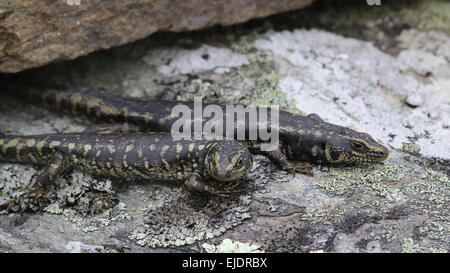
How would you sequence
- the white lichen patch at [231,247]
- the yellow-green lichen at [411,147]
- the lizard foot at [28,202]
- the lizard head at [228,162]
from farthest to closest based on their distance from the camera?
the yellow-green lichen at [411,147] → the lizard foot at [28,202] → the lizard head at [228,162] → the white lichen patch at [231,247]

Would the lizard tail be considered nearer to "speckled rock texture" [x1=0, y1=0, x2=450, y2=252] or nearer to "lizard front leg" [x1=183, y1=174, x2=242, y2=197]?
"speckled rock texture" [x1=0, y1=0, x2=450, y2=252]

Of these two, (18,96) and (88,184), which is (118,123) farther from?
(18,96)

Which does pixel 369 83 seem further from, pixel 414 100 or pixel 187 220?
pixel 187 220

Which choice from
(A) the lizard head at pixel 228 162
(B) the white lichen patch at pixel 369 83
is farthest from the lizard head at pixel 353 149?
(A) the lizard head at pixel 228 162

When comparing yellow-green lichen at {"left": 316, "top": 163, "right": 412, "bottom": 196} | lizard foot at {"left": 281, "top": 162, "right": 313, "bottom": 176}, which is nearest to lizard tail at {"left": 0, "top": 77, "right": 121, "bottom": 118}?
lizard foot at {"left": 281, "top": 162, "right": 313, "bottom": 176}

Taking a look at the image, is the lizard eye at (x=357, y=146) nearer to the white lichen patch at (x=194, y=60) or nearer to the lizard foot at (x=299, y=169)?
the lizard foot at (x=299, y=169)

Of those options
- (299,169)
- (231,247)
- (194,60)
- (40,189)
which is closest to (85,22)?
(194,60)
